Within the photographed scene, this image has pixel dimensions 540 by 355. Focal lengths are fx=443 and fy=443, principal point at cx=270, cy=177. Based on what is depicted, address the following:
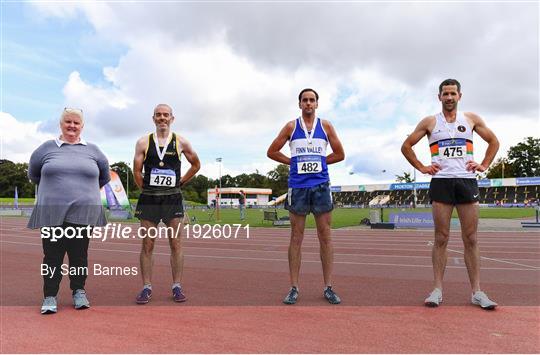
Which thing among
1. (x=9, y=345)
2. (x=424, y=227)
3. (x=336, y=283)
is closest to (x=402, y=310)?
(x=336, y=283)

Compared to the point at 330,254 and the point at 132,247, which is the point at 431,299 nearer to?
the point at 330,254

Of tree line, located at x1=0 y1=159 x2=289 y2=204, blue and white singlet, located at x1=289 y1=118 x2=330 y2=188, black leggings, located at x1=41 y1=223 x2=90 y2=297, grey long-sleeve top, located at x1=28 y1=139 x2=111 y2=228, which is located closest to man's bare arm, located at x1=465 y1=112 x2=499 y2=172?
blue and white singlet, located at x1=289 y1=118 x2=330 y2=188

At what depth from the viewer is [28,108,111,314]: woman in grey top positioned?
13.3ft

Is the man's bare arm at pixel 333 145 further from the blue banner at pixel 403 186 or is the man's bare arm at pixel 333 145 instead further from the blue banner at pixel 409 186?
the blue banner at pixel 403 186

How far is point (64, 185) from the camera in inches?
160

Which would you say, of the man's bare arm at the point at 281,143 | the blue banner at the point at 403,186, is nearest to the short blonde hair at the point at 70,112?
the man's bare arm at the point at 281,143

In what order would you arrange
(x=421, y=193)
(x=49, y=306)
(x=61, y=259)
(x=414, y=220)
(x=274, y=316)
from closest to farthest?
(x=274, y=316), (x=49, y=306), (x=61, y=259), (x=414, y=220), (x=421, y=193)

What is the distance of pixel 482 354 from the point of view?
8.95ft

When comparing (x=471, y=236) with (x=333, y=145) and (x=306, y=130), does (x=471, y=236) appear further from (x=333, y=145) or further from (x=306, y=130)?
(x=306, y=130)

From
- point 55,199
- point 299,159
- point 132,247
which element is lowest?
point 132,247

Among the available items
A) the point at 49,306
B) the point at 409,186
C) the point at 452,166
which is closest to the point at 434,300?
the point at 452,166

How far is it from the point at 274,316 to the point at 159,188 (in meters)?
1.75

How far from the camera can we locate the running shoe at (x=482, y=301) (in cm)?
381

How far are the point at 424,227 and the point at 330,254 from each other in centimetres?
1545
